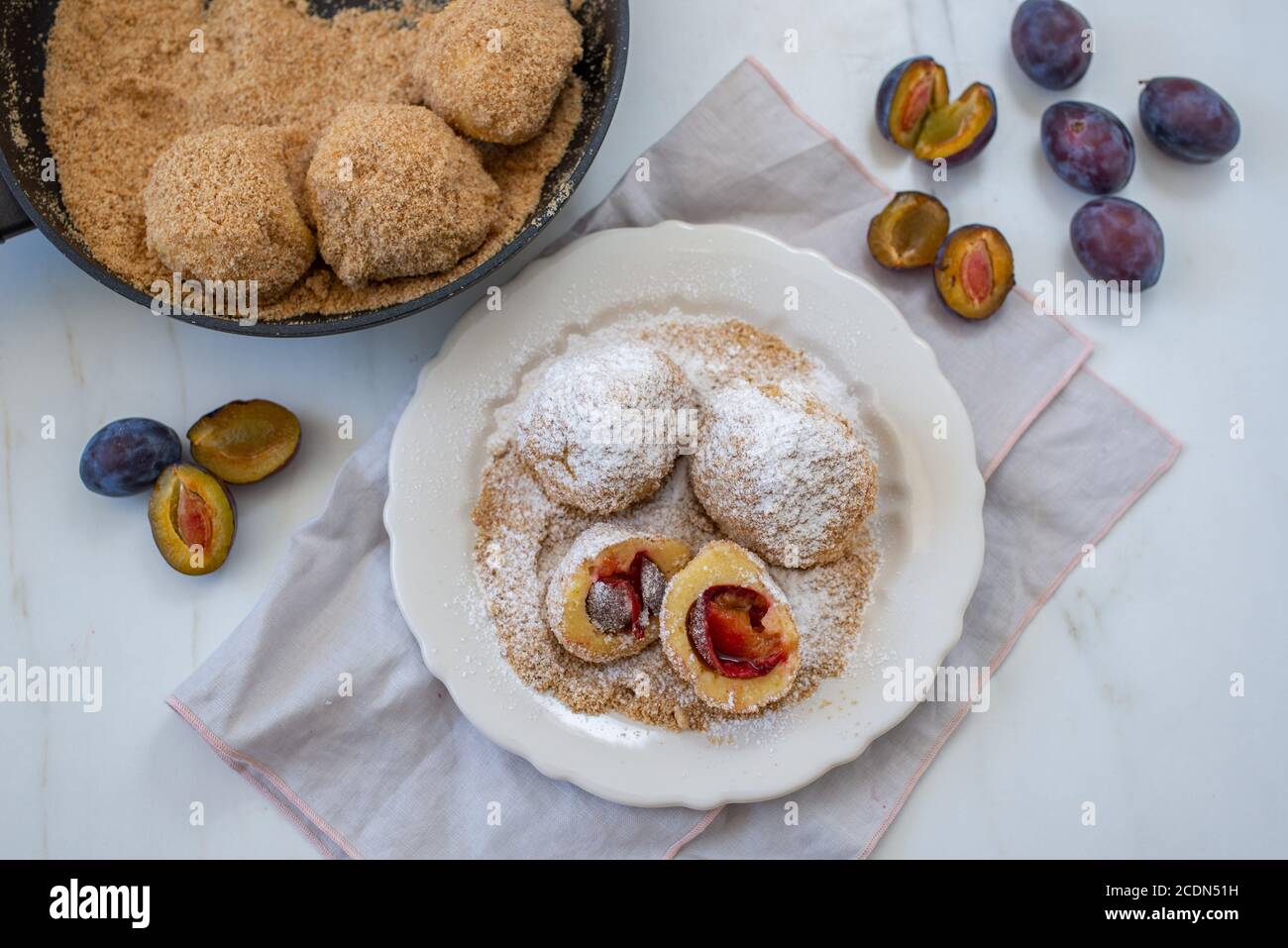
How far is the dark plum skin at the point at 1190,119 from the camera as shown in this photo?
1.68 m

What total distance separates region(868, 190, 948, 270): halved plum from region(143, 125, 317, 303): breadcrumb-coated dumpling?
0.90 metres

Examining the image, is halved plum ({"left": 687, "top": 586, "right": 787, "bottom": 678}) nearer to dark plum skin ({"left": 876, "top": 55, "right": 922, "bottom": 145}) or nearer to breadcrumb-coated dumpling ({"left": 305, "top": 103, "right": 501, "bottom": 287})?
breadcrumb-coated dumpling ({"left": 305, "top": 103, "right": 501, "bottom": 287})

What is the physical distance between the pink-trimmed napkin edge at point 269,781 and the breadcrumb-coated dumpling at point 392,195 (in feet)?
2.35

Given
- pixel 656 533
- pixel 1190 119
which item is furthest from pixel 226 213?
pixel 1190 119

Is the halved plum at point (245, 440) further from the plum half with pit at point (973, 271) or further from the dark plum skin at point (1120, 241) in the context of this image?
the dark plum skin at point (1120, 241)

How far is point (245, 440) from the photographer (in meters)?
1.60

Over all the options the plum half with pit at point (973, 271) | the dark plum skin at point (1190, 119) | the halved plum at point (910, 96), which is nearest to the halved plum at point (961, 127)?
the halved plum at point (910, 96)

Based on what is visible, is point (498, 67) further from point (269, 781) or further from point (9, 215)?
point (269, 781)

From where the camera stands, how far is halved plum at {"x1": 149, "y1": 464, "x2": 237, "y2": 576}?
1.59 metres

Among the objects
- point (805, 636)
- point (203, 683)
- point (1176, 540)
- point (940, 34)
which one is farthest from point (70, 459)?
point (1176, 540)

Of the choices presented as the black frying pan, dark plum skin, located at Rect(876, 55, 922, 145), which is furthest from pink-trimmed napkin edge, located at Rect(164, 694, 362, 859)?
dark plum skin, located at Rect(876, 55, 922, 145)

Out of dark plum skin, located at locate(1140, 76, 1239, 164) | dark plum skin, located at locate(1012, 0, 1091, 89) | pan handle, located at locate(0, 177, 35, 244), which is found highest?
dark plum skin, located at locate(1012, 0, 1091, 89)

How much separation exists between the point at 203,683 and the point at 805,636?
94cm

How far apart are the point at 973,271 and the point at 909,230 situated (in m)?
0.13
